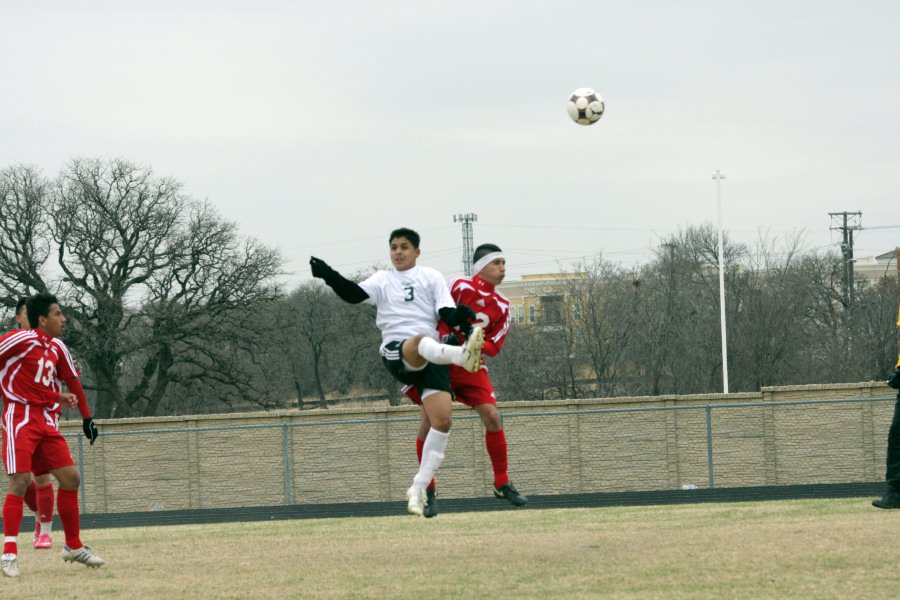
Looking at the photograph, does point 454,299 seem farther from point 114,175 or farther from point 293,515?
point 114,175

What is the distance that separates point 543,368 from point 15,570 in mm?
46673

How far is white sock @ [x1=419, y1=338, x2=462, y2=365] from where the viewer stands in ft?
27.8

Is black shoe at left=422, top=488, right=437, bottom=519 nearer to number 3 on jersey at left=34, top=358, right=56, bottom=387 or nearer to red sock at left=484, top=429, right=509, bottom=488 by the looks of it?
red sock at left=484, top=429, right=509, bottom=488

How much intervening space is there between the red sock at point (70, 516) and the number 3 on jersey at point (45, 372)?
0.92m

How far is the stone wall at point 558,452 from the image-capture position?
24.7 meters

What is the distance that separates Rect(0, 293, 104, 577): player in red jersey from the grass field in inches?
15.1

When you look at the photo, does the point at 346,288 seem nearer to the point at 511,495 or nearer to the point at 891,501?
the point at 511,495

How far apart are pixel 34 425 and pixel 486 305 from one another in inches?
155

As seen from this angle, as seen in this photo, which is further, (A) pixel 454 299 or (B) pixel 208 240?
(B) pixel 208 240

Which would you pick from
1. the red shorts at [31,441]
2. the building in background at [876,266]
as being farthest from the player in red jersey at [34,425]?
the building in background at [876,266]

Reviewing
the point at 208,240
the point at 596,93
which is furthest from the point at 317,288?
the point at 596,93

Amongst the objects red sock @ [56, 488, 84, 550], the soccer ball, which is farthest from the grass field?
the soccer ball

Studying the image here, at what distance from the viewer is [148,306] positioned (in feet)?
164

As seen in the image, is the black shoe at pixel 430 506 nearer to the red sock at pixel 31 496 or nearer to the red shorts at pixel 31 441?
the red shorts at pixel 31 441
